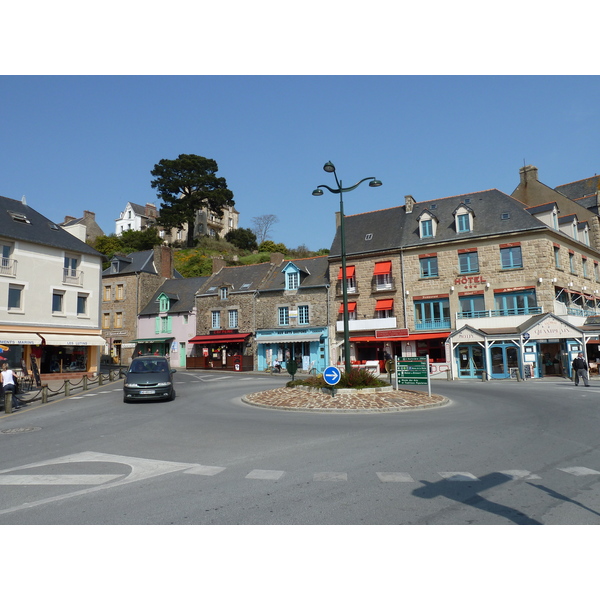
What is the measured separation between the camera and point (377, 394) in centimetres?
1551

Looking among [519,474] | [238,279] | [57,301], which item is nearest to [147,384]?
[519,474]

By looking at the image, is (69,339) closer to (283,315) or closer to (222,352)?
(222,352)

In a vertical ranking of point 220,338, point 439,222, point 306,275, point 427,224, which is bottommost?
point 220,338

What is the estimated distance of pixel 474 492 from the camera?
18.4 ft

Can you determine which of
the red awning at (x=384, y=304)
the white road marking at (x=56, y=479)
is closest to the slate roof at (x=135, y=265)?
the red awning at (x=384, y=304)

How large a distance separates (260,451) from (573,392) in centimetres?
1430

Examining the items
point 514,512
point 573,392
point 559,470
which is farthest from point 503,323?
point 514,512

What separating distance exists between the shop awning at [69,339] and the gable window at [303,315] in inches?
554

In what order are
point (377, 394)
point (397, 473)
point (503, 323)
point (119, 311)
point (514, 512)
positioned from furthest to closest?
point (119, 311) → point (503, 323) → point (377, 394) → point (397, 473) → point (514, 512)

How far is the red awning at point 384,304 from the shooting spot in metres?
33.3

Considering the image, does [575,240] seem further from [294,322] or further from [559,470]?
[559,470]

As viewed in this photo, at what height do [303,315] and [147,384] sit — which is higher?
[303,315]

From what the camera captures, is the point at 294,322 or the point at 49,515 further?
the point at 294,322

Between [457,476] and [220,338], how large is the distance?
3249 centimetres
